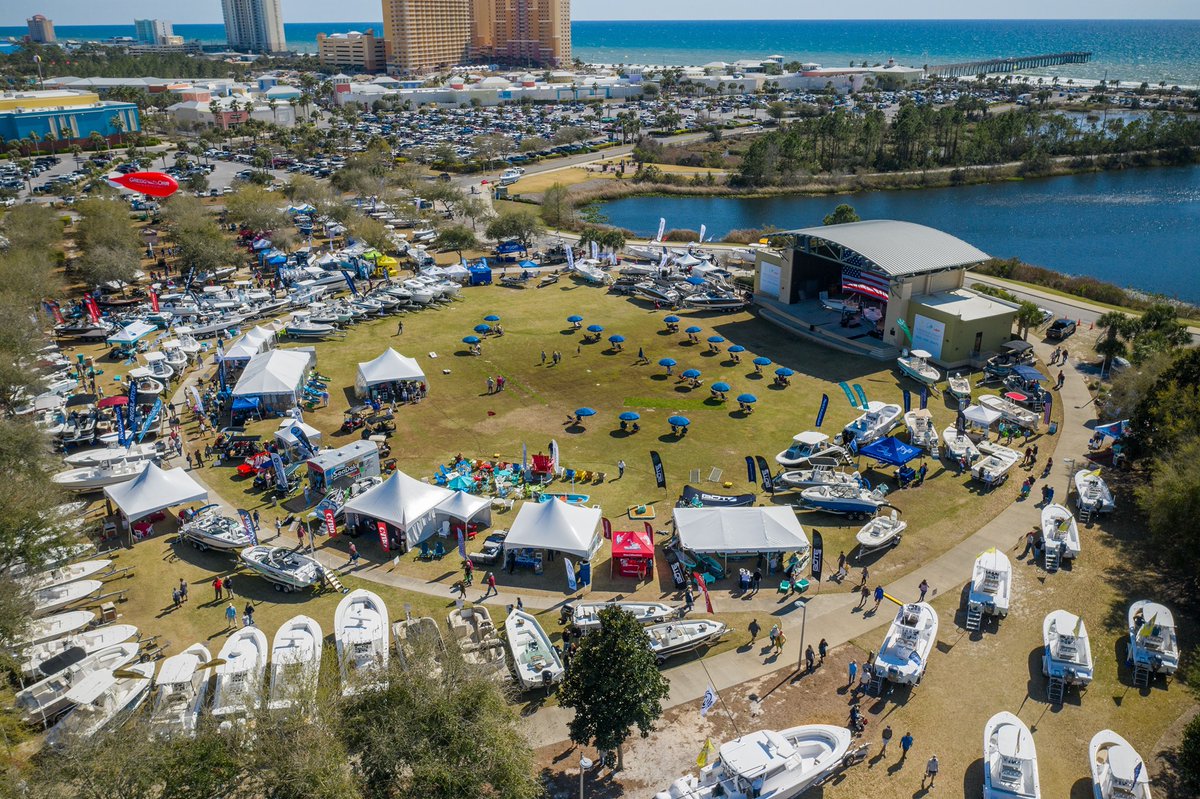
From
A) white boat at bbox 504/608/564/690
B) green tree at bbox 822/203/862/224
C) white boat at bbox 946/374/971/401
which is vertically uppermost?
green tree at bbox 822/203/862/224

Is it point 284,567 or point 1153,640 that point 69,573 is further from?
Answer: point 1153,640

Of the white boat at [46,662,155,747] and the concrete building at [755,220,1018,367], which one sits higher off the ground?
the concrete building at [755,220,1018,367]

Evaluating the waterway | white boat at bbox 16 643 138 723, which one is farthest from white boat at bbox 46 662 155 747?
the waterway

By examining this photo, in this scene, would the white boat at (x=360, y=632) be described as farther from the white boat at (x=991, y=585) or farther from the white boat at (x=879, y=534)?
the white boat at (x=991, y=585)

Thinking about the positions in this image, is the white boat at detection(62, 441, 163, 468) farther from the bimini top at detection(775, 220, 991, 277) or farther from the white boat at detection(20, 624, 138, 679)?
the bimini top at detection(775, 220, 991, 277)

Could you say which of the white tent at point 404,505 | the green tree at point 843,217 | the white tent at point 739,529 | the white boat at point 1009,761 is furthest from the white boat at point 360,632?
the green tree at point 843,217

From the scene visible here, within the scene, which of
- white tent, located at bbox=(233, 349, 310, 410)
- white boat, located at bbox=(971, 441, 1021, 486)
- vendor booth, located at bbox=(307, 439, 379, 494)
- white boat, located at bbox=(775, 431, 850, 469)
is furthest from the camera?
white tent, located at bbox=(233, 349, 310, 410)

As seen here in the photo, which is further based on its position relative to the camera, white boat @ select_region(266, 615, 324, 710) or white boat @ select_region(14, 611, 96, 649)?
white boat @ select_region(14, 611, 96, 649)
